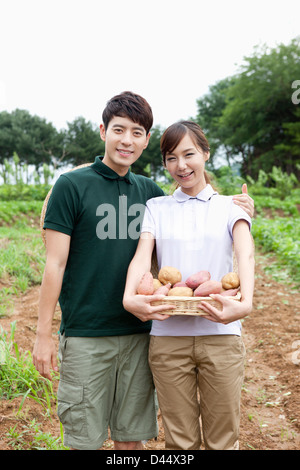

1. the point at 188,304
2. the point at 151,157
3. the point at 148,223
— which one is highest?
the point at 151,157

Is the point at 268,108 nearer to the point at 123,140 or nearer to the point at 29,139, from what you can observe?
the point at 29,139

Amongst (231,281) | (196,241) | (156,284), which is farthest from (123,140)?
(231,281)

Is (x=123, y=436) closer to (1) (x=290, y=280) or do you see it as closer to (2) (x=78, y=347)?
(2) (x=78, y=347)

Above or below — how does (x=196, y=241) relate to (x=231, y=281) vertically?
above

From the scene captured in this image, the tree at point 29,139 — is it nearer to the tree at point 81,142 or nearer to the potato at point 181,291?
the tree at point 81,142

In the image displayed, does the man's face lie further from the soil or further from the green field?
the soil

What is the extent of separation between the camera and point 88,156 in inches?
1292

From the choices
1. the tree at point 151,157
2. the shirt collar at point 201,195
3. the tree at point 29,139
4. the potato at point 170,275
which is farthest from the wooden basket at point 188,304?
the tree at point 29,139

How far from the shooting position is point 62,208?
5.77 feet

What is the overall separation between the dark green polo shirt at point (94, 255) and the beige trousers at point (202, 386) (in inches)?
10.0

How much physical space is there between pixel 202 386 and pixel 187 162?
0.92 m

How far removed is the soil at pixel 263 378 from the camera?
2555 millimetres

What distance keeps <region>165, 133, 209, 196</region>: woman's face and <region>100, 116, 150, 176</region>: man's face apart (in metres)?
0.15

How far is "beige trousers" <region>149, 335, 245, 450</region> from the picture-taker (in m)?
1.69
